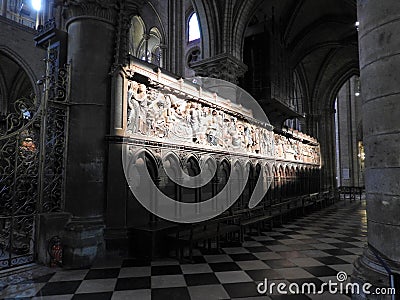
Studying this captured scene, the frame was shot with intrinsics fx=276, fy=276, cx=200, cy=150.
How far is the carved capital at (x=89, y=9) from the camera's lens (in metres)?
4.57

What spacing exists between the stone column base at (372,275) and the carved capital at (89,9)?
5083 millimetres

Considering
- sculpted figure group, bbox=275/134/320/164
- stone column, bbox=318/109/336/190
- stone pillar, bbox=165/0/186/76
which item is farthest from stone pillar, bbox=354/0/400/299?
stone column, bbox=318/109/336/190

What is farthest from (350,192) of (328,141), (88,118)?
(88,118)

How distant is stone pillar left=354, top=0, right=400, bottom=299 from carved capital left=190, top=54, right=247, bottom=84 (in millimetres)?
6585

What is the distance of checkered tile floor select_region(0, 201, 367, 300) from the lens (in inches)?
123

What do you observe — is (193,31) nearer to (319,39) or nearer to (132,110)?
(319,39)

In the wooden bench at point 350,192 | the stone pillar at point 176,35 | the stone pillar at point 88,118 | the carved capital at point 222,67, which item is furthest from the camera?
the wooden bench at point 350,192

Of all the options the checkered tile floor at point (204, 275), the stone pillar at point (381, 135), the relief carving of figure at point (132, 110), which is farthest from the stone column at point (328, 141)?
the stone pillar at point (381, 135)

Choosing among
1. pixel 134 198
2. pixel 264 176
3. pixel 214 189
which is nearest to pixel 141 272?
pixel 134 198

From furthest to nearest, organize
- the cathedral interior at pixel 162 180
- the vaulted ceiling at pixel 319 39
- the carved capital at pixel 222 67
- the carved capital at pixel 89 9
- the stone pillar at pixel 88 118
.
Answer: the vaulted ceiling at pixel 319 39, the carved capital at pixel 222 67, the carved capital at pixel 89 9, the stone pillar at pixel 88 118, the cathedral interior at pixel 162 180

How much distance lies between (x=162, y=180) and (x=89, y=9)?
3296 mm

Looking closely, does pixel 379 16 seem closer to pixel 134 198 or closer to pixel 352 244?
pixel 134 198

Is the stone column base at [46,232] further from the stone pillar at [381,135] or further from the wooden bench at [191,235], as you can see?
the stone pillar at [381,135]

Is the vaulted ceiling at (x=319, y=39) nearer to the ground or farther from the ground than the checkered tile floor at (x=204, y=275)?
farther from the ground
